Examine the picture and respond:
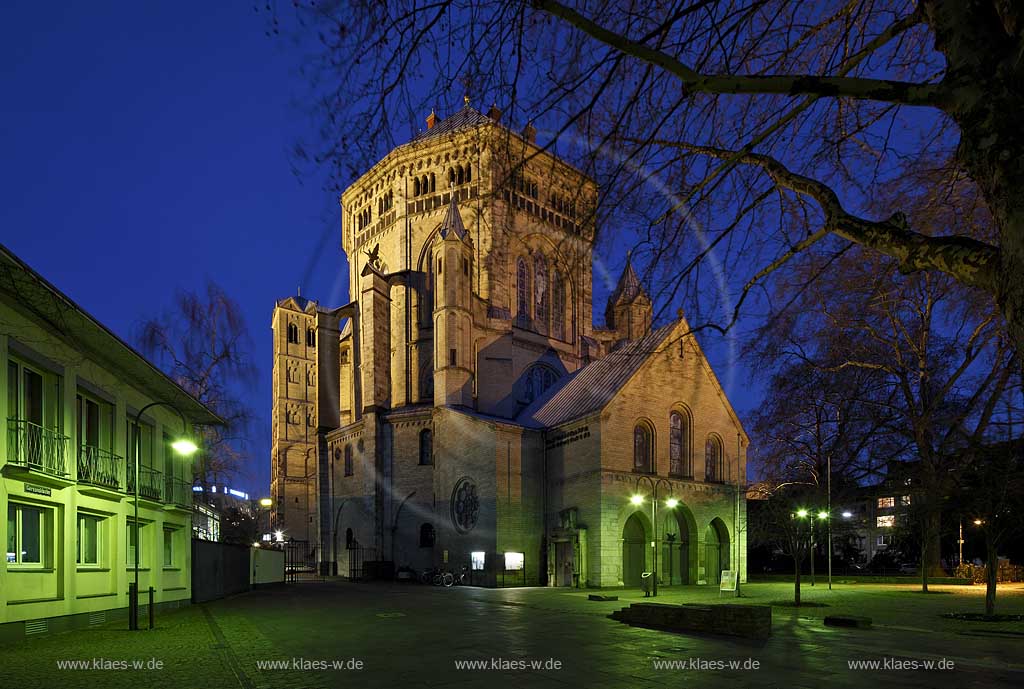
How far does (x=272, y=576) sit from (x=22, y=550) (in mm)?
23818

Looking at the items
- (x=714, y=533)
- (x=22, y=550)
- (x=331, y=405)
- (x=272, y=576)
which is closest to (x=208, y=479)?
(x=272, y=576)

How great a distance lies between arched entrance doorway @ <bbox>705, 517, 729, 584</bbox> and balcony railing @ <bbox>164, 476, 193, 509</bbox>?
25801 millimetres

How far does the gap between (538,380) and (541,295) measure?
224 inches

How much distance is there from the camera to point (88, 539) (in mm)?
19188

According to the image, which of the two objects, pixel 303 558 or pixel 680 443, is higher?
pixel 680 443

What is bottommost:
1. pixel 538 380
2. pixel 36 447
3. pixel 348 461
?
pixel 348 461

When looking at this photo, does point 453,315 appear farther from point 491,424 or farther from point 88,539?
point 88,539

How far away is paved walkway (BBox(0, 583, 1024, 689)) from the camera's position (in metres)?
10.3

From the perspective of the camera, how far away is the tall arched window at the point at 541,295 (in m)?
49.0

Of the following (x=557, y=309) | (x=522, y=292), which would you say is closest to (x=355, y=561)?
(x=522, y=292)

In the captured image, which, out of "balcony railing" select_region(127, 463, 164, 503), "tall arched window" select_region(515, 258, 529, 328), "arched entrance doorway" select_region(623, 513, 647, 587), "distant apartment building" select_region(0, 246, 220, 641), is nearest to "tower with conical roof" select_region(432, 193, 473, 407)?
"tall arched window" select_region(515, 258, 529, 328)

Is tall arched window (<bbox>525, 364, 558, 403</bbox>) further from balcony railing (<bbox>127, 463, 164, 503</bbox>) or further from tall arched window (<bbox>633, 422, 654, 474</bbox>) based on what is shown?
balcony railing (<bbox>127, 463, 164, 503</bbox>)

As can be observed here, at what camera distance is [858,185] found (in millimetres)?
7684

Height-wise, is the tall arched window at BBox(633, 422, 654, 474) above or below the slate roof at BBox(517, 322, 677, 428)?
below
